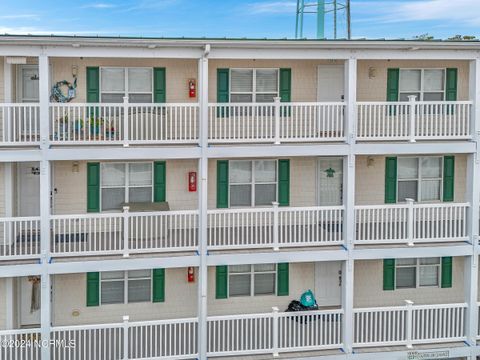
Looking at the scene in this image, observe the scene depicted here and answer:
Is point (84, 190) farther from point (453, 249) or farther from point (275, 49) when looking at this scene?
point (453, 249)

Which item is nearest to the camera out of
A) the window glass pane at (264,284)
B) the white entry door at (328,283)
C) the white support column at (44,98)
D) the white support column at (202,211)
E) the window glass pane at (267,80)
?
the white support column at (44,98)

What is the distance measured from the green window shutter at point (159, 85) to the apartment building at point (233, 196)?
4 centimetres

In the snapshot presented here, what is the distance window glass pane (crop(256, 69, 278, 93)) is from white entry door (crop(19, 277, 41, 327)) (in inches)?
343

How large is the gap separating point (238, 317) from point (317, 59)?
24.8ft

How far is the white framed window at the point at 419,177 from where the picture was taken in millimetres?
18156

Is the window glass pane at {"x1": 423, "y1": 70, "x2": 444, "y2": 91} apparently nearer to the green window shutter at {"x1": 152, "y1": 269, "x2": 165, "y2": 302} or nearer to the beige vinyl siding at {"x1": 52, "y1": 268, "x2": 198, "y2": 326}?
the beige vinyl siding at {"x1": 52, "y1": 268, "x2": 198, "y2": 326}

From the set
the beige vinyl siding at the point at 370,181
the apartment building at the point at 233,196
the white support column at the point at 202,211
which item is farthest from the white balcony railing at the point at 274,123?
the beige vinyl siding at the point at 370,181

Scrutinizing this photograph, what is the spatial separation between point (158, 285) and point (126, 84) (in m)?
5.93

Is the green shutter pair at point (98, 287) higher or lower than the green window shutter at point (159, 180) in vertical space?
lower

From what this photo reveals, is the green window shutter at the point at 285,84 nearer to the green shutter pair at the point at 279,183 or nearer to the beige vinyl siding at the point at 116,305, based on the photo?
the green shutter pair at the point at 279,183

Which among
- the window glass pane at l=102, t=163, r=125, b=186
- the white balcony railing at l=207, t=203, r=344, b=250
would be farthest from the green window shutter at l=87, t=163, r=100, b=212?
the white balcony railing at l=207, t=203, r=344, b=250

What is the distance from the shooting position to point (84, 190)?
1692cm

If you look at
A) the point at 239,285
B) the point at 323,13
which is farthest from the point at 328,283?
the point at 323,13

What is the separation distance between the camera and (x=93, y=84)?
54.8 ft
